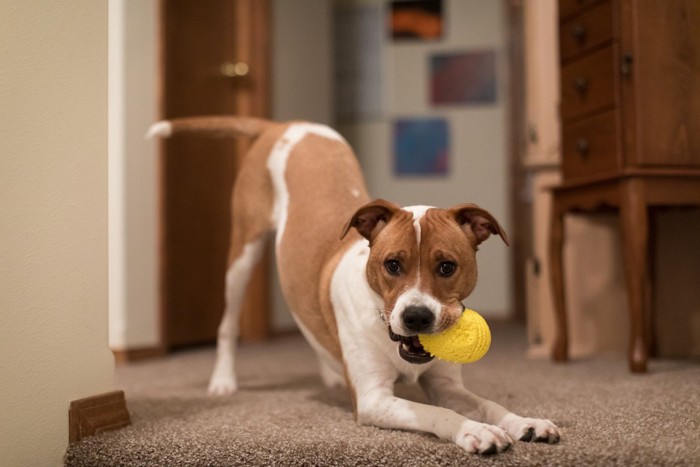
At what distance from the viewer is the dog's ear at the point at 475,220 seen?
1822 mm

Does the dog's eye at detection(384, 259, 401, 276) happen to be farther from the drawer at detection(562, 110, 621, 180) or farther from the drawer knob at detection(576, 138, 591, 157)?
the drawer knob at detection(576, 138, 591, 157)

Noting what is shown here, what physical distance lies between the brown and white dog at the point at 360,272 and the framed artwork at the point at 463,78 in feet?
11.4

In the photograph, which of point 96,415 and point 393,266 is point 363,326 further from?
point 96,415

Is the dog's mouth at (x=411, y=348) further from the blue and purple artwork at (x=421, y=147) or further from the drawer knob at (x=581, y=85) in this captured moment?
the blue and purple artwork at (x=421, y=147)

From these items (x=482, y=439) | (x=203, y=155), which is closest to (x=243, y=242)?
(x=482, y=439)

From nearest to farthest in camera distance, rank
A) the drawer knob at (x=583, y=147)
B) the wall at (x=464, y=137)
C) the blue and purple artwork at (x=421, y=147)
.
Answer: the drawer knob at (x=583, y=147), the wall at (x=464, y=137), the blue and purple artwork at (x=421, y=147)

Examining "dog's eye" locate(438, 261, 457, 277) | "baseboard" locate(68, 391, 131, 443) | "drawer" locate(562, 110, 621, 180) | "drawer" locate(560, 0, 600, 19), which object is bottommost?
"baseboard" locate(68, 391, 131, 443)

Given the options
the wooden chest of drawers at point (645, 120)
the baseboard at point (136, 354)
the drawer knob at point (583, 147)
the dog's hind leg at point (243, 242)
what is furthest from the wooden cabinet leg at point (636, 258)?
the baseboard at point (136, 354)

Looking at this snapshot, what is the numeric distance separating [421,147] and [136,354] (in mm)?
3234

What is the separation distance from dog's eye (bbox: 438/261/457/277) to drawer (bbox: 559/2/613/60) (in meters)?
1.51

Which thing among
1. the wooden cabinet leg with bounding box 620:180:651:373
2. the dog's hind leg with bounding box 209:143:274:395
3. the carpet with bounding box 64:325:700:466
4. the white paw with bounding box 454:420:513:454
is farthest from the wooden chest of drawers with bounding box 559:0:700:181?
the white paw with bounding box 454:420:513:454

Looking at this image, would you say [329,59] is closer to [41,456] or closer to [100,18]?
[100,18]

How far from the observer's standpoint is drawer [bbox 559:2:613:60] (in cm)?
278

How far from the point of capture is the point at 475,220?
188 centimetres
